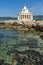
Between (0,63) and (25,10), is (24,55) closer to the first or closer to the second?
(0,63)

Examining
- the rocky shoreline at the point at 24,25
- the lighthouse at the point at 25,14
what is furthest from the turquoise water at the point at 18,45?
the lighthouse at the point at 25,14

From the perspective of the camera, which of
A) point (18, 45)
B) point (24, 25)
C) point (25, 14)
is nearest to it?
point (18, 45)

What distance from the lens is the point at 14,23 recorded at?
6638cm

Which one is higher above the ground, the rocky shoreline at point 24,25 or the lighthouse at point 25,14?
the lighthouse at point 25,14

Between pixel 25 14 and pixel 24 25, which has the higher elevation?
pixel 25 14

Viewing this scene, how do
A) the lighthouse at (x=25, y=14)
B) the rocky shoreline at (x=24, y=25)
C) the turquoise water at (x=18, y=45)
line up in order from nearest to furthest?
the turquoise water at (x=18, y=45)
the rocky shoreline at (x=24, y=25)
the lighthouse at (x=25, y=14)

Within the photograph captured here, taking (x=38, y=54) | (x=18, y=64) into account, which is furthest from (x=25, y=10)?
(x=18, y=64)

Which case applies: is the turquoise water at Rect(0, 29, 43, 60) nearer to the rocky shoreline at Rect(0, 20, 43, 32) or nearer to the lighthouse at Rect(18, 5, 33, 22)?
the rocky shoreline at Rect(0, 20, 43, 32)

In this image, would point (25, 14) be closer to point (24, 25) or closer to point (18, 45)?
point (24, 25)

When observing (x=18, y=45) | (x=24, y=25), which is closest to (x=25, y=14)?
(x=24, y=25)

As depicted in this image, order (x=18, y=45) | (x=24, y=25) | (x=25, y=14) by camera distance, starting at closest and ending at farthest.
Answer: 1. (x=18, y=45)
2. (x=24, y=25)
3. (x=25, y=14)

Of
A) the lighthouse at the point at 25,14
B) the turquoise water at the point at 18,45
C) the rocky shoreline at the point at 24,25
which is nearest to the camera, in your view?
the turquoise water at the point at 18,45

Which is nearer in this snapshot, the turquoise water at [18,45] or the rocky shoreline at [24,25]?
the turquoise water at [18,45]

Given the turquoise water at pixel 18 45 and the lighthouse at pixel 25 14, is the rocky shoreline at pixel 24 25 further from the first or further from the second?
the turquoise water at pixel 18 45
